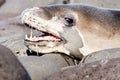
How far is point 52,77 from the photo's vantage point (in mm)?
3076

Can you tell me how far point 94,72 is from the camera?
2.86m

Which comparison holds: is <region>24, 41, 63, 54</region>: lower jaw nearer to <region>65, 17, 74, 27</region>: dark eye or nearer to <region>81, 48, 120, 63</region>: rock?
<region>65, 17, 74, 27</region>: dark eye

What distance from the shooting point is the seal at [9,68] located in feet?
8.37

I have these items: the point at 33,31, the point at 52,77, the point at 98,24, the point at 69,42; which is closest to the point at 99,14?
the point at 98,24

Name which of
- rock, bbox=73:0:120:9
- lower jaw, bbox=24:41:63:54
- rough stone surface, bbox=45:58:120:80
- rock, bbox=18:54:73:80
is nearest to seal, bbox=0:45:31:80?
rough stone surface, bbox=45:58:120:80

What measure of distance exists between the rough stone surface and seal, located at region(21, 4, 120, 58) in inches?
57.7

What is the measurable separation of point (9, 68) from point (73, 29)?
2.09 m

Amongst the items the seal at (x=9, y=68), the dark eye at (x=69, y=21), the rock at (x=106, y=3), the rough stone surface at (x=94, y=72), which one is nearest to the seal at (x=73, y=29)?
the dark eye at (x=69, y=21)

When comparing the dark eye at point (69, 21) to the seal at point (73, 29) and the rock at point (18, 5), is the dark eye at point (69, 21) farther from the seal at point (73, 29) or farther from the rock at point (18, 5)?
the rock at point (18, 5)

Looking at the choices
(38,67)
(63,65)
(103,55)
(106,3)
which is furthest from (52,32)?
(106,3)

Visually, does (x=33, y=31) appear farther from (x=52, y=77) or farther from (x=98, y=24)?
(x=52, y=77)

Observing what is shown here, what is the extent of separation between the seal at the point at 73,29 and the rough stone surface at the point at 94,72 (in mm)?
1465

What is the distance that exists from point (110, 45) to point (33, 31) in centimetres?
96

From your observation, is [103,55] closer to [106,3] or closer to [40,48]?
[40,48]
